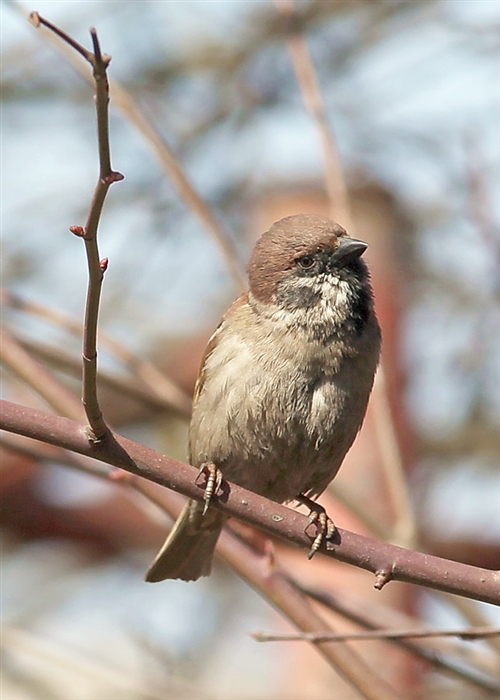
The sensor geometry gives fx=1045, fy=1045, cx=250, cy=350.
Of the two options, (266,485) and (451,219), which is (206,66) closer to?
(451,219)

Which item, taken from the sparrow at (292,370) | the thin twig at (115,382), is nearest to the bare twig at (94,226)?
the sparrow at (292,370)

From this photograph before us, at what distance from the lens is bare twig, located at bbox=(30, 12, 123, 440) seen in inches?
89.2

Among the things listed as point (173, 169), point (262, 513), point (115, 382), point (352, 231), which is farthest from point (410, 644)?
point (173, 169)

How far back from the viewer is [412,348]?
A: 8367 millimetres

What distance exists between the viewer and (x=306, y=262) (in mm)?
4492

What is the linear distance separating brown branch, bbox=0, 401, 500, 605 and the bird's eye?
1314mm

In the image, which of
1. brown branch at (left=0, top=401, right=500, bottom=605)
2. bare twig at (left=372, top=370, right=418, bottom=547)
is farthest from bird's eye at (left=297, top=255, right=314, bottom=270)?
brown branch at (left=0, top=401, right=500, bottom=605)

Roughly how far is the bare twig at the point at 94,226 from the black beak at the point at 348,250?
5.79 ft

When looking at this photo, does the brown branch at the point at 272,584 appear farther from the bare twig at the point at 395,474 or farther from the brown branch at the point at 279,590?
the bare twig at the point at 395,474

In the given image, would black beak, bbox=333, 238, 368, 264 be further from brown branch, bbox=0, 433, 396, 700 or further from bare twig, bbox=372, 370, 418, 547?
brown branch, bbox=0, 433, 396, 700

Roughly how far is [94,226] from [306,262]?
2085 mm

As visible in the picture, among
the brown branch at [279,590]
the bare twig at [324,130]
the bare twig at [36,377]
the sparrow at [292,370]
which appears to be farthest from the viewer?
the bare twig at [324,130]

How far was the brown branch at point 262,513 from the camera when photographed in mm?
2920

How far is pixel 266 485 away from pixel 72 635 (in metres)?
4.37
